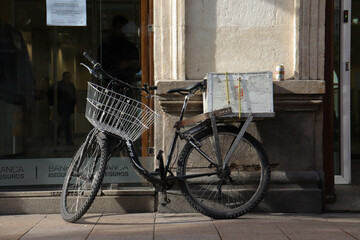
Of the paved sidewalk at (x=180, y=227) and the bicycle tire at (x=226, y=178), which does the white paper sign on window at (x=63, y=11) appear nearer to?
the bicycle tire at (x=226, y=178)

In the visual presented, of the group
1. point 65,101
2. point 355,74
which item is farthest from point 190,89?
point 355,74

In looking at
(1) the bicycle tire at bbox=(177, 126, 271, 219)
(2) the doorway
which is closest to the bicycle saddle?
(1) the bicycle tire at bbox=(177, 126, 271, 219)

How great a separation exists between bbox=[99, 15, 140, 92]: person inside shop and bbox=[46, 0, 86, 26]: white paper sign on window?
1.25 ft

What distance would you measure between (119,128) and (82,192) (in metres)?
0.92

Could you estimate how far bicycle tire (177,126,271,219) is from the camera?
4.70 metres

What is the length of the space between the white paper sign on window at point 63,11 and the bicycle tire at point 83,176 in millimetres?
1426

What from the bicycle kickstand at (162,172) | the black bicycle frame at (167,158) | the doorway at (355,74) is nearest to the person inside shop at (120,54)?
→ the black bicycle frame at (167,158)

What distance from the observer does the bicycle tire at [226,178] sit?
470 centimetres

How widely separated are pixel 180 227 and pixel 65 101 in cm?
195

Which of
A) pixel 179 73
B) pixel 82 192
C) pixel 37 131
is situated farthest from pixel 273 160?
pixel 37 131

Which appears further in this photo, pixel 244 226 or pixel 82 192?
pixel 82 192

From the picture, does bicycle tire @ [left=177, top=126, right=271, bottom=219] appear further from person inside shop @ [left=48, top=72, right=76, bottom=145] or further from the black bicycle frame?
person inside shop @ [left=48, top=72, right=76, bottom=145]

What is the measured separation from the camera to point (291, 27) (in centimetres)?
512

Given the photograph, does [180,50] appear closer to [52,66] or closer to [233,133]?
[233,133]
